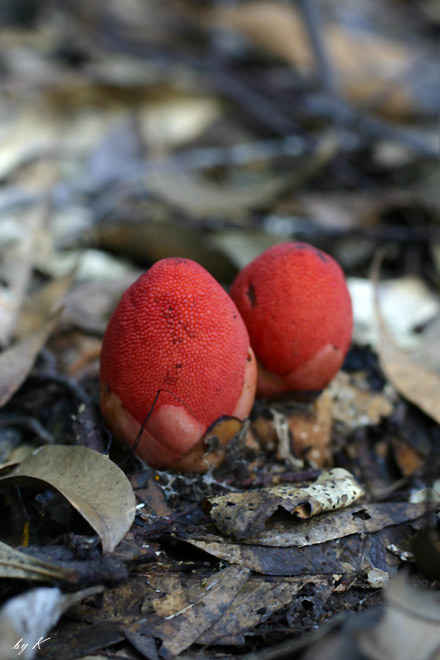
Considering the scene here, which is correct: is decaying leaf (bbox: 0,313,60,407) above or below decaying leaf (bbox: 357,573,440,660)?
below

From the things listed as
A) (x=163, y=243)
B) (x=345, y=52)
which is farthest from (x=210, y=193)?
(x=345, y=52)

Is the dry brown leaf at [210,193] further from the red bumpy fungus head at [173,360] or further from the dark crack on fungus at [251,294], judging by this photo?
the red bumpy fungus head at [173,360]

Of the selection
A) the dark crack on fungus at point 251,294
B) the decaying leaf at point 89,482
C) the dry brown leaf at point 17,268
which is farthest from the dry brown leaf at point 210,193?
the decaying leaf at point 89,482

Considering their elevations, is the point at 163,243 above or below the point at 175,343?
below

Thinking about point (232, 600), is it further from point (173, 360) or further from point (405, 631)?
point (173, 360)

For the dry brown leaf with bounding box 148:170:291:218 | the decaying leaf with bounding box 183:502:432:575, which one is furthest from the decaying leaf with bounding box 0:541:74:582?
the dry brown leaf with bounding box 148:170:291:218

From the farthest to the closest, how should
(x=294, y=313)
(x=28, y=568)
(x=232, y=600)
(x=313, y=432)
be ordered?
(x=313, y=432)
(x=294, y=313)
(x=232, y=600)
(x=28, y=568)

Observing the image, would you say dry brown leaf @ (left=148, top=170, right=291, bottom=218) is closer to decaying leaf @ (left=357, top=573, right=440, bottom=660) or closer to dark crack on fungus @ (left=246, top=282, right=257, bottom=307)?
dark crack on fungus @ (left=246, top=282, right=257, bottom=307)
